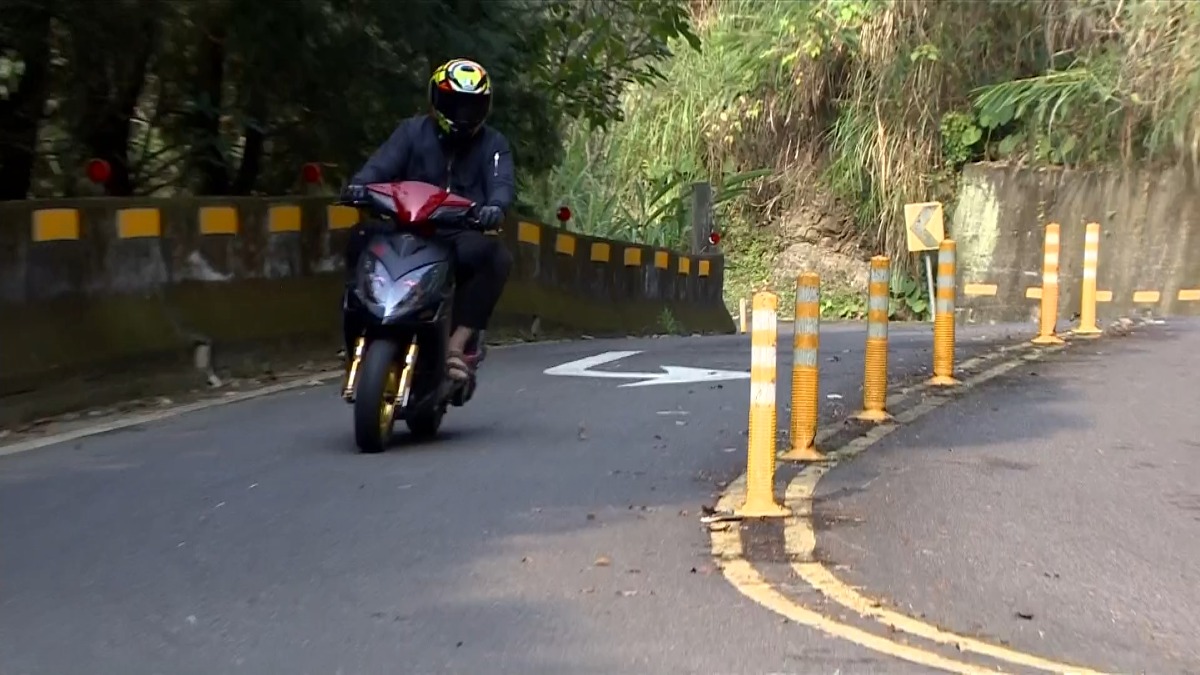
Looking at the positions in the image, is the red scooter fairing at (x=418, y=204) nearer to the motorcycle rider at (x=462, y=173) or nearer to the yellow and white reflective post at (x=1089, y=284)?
the motorcycle rider at (x=462, y=173)

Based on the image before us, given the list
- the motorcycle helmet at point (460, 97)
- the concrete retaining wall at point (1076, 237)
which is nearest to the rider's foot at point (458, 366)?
the motorcycle helmet at point (460, 97)

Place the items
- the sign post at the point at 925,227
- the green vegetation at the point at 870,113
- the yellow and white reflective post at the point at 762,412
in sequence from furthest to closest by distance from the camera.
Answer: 1. the sign post at the point at 925,227
2. the green vegetation at the point at 870,113
3. the yellow and white reflective post at the point at 762,412

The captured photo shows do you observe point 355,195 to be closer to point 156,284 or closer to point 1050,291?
point 156,284

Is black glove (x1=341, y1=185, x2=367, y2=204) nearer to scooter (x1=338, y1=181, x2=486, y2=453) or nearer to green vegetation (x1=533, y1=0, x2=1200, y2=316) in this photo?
scooter (x1=338, y1=181, x2=486, y2=453)

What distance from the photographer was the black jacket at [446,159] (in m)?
9.41

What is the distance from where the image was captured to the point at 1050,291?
613 inches

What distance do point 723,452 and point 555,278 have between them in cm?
983

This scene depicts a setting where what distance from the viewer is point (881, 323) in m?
10.2

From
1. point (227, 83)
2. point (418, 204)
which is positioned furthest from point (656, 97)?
point (418, 204)

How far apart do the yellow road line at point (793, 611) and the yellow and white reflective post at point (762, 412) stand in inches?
8.1

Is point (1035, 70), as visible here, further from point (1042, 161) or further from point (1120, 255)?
point (1120, 255)

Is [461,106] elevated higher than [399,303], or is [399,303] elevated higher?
[461,106]

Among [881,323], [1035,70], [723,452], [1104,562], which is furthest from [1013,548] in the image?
[1035,70]

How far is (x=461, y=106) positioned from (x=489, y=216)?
65 centimetres
